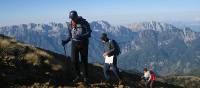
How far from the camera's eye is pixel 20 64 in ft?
65.7

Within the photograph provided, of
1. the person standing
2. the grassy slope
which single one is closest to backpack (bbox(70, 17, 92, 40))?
the person standing

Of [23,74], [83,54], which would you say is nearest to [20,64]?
[23,74]

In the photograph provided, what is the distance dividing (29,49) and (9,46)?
1.39 metres

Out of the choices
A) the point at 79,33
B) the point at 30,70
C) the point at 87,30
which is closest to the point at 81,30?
the point at 79,33

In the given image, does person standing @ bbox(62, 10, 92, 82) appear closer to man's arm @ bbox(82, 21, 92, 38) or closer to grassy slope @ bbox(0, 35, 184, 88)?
man's arm @ bbox(82, 21, 92, 38)

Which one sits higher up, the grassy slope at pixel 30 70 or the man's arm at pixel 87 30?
the man's arm at pixel 87 30

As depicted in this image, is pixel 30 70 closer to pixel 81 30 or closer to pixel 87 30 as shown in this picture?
pixel 81 30

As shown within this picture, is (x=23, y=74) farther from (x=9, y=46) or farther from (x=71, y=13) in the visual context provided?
(x=9, y=46)

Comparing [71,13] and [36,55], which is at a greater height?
[71,13]

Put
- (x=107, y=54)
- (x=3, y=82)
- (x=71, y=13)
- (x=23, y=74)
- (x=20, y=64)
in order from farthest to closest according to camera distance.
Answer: (x=20, y=64) < (x=107, y=54) < (x=23, y=74) < (x=71, y=13) < (x=3, y=82)

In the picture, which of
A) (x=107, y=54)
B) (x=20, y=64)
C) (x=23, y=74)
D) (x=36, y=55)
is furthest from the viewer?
(x=36, y=55)

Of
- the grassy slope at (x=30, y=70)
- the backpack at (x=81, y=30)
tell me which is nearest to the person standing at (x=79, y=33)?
the backpack at (x=81, y=30)

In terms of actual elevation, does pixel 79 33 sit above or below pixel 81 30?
below

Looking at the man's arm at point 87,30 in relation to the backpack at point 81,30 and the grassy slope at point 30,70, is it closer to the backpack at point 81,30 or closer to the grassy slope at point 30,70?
the backpack at point 81,30
